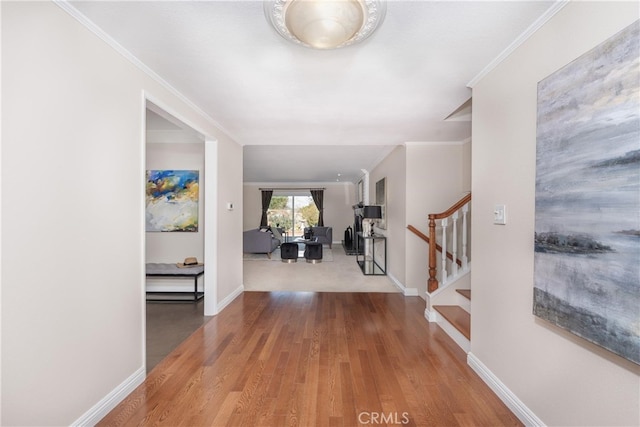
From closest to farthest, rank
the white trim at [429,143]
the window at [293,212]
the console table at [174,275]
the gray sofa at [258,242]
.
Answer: the console table at [174,275] → the white trim at [429,143] → the gray sofa at [258,242] → the window at [293,212]

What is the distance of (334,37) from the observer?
1497 mm

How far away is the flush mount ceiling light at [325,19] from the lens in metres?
1.35

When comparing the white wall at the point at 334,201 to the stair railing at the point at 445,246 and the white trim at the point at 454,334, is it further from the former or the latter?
the white trim at the point at 454,334

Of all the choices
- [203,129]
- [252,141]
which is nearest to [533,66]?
[203,129]

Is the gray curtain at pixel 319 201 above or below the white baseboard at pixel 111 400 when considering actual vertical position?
above

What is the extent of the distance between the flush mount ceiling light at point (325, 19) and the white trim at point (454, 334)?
102 inches

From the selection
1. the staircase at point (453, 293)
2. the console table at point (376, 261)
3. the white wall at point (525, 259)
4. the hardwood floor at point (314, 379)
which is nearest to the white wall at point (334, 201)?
the console table at point (376, 261)

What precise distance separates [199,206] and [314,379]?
304 cm

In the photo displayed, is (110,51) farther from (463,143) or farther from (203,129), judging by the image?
(463,143)

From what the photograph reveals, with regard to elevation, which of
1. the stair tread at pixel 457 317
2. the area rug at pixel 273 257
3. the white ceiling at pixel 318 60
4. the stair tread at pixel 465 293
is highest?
the white ceiling at pixel 318 60

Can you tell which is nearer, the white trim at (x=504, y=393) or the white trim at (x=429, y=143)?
the white trim at (x=504, y=393)

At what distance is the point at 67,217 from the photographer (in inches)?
58.0

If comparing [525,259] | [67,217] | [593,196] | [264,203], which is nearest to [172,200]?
[67,217]

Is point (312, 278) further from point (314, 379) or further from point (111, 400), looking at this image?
point (111, 400)
